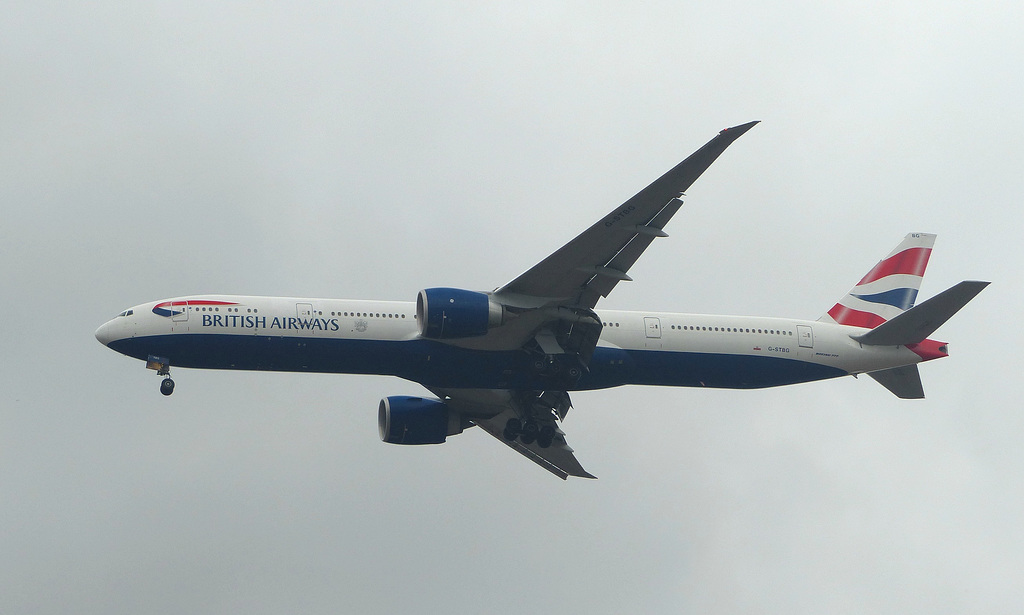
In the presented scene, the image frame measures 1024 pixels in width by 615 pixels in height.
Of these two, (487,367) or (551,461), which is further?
(551,461)

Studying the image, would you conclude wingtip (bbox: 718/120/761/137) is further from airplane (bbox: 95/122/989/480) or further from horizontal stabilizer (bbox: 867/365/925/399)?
horizontal stabilizer (bbox: 867/365/925/399)

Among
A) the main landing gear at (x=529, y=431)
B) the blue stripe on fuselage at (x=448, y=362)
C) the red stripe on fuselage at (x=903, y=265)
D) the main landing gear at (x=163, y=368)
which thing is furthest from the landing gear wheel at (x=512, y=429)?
the red stripe on fuselage at (x=903, y=265)

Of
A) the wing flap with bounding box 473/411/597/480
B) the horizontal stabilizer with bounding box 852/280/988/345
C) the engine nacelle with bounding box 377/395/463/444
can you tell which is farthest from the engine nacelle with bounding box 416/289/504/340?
the horizontal stabilizer with bounding box 852/280/988/345

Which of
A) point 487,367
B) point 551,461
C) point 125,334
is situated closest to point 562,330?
point 487,367

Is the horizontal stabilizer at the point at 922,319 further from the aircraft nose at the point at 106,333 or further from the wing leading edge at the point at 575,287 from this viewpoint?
the aircraft nose at the point at 106,333

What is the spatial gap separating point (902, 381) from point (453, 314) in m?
18.3

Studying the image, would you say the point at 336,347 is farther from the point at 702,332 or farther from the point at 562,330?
the point at 702,332

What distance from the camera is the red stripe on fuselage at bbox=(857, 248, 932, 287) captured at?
47688 mm

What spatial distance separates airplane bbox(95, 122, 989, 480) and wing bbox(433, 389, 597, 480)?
0.13 metres

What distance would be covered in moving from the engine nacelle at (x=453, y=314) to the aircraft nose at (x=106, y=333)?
34.3 ft

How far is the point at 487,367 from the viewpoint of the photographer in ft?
132

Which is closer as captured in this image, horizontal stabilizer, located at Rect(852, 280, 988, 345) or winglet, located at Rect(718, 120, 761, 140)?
winglet, located at Rect(718, 120, 761, 140)

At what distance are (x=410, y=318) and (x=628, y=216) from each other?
8.69 meters

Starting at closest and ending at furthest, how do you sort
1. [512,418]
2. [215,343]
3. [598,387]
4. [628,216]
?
1. [628,216]
2. [215,343]
3. [598,387]
4. [512,418]
